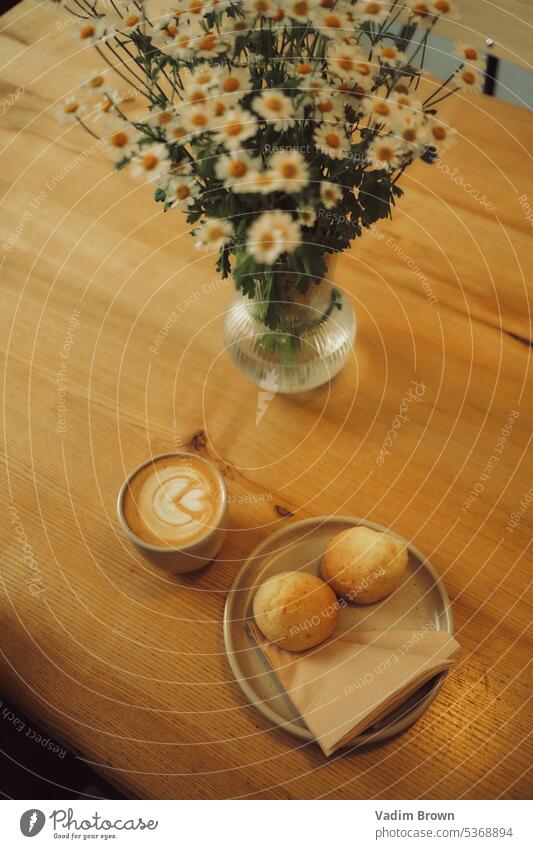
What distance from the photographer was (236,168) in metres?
0.48

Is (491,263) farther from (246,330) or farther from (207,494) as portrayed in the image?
(207,494)

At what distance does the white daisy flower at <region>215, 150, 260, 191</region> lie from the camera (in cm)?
47

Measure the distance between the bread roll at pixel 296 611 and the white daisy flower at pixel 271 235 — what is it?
0.25 m

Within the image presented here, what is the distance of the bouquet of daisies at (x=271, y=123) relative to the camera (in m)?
0.48

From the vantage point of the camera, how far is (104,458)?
2.24 feet

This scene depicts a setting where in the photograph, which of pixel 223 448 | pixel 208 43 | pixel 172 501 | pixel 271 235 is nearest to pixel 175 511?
pixel 172 501

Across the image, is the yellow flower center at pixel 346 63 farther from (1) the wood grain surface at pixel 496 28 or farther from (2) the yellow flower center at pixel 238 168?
(1) the wood grain surface at pixel 496 28

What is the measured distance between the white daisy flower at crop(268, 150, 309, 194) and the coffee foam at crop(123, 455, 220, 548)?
9.6 inches

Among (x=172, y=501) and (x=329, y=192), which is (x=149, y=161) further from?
(x=172, y=501)

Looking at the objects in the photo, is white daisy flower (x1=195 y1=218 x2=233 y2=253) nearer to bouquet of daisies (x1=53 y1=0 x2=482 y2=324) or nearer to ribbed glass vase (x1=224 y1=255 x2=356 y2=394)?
bouquet of daisies (x1=53 y1=0 x2=482 y2=324)

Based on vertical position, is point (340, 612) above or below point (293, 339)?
below

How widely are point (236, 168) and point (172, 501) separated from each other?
0.27 meters
